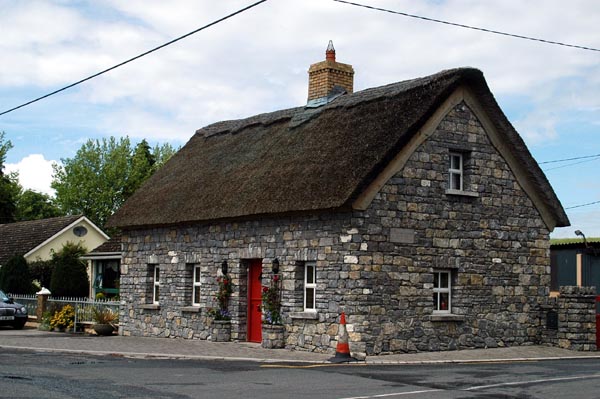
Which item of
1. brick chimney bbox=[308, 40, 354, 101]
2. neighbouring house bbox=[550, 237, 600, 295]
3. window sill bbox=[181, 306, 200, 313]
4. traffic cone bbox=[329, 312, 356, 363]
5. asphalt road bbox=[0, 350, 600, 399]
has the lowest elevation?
asphalt road bbox=[0, 350, 600, 399]

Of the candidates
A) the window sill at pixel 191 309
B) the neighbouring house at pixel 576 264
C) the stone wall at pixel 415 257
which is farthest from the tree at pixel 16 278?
the neighbouring house at pixel 576 264

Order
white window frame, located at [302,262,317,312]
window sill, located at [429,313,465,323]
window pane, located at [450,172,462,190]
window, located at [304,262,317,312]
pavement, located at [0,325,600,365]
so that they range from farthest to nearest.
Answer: window pane, located at [450,172,462,190] → window, located at [304,262,317,312] → white window frame, located at [302,262,317,312] → window sill, located at [429,313,465,323] → pavement, located at [0,325,600,365]

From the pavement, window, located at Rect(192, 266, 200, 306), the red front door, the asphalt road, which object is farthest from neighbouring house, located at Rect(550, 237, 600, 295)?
window, located at Rect(192, 266, 200, 306)

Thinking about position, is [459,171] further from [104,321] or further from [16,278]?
[16,278]

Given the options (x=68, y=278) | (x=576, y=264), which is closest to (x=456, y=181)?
(x=576, y=264)

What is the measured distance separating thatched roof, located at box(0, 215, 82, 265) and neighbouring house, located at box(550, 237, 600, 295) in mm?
25866

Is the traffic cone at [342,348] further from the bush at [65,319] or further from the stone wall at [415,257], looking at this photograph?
the bush at [65,319]

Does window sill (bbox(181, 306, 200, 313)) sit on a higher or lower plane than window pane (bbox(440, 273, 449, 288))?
lower

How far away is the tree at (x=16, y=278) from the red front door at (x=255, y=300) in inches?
667

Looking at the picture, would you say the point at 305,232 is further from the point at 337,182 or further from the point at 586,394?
the point at 586,394

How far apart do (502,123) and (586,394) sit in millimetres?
10278

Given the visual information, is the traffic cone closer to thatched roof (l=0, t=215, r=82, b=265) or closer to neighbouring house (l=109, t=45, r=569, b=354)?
neighbouring house (l=109, t=45, r=569, b=354)

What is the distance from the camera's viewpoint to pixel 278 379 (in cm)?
1389

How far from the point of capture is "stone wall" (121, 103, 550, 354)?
18953 mm
